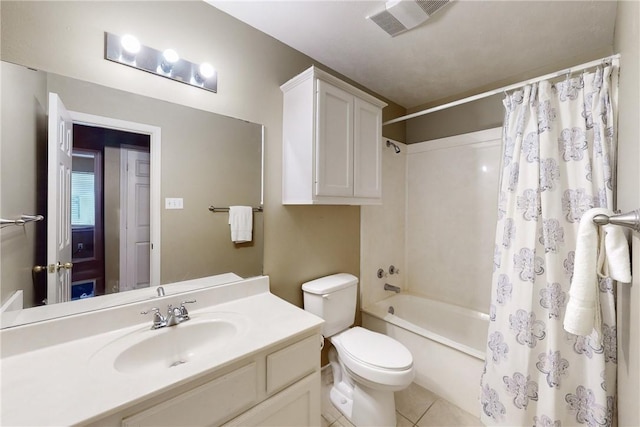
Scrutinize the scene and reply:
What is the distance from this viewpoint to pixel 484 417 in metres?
1.53

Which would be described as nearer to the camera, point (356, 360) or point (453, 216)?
point (356, 360)

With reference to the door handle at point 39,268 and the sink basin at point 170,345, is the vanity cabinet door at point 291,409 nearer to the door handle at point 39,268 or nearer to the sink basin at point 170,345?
the sink basin at point 170,345

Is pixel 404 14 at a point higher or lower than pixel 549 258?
higher

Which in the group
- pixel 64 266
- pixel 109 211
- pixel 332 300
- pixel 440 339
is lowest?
pixel 440 339

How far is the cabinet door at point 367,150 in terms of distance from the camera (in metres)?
1.75

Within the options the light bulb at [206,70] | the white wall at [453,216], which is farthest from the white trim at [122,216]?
the white wall at [453,216]

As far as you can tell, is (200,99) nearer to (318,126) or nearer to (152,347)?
(318,126)

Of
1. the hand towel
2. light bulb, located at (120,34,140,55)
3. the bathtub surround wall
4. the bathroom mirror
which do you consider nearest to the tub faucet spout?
the bathtub surround wall

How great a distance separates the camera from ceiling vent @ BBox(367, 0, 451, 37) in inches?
53.0

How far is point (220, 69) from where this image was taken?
1.43 meters

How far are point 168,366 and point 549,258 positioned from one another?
1915 millimetres

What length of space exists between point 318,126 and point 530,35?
148 cm

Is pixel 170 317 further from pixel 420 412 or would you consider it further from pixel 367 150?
pixel 420 412

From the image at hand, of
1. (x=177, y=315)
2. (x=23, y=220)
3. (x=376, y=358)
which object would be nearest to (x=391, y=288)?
(x=376, y=358)
